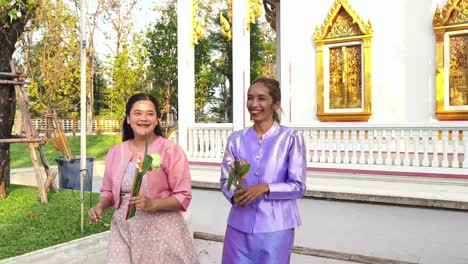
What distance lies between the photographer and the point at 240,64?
889 centimetres

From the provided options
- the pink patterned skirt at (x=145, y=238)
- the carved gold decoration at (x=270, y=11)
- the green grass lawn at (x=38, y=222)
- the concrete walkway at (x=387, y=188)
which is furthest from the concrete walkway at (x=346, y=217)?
the carved gold decoration at (x=270, y=11)

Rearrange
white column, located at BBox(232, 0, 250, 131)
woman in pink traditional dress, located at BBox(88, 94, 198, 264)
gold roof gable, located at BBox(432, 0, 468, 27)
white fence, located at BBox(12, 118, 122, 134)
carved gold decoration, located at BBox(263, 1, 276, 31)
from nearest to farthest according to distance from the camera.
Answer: woman in pink traditional dress, located at BBox(88, 94, 198, 264)
gold roof gable, located at BBox(432, 0, 468, 27)
white column, located at BBox(232, 0, 250, 131)
carved gold decoration, located at BBox(263, 1, 276, 31)
white fence, located at BBox(12, 118, 122, 134)

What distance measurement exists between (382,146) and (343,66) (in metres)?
2.15

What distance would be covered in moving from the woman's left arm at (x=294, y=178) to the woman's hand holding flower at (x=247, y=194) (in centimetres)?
8

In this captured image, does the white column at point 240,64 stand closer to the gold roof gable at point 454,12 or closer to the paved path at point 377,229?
the paved path at point 377,229

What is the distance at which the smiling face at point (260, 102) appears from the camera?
2.50 m

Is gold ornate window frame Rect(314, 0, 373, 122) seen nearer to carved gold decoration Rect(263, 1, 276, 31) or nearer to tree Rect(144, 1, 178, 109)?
carved gold decoration Rect(263, 1, 276, 31)

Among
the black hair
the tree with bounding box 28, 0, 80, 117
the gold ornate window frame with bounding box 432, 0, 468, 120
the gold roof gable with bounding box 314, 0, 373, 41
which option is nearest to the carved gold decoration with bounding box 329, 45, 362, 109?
the gold roof gable with bounding box 314, 0, 373, 41

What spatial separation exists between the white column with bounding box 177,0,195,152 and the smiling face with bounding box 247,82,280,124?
697 cm

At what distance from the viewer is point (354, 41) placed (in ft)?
30.5

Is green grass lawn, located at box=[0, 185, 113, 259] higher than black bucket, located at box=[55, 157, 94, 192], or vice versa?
black bucket, located at box=[55, 157, 94, 192]

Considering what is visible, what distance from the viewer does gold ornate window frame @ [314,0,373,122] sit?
916 centimetres

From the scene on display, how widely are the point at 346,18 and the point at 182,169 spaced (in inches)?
305

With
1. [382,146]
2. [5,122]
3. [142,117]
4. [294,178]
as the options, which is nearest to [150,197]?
[142,117]
